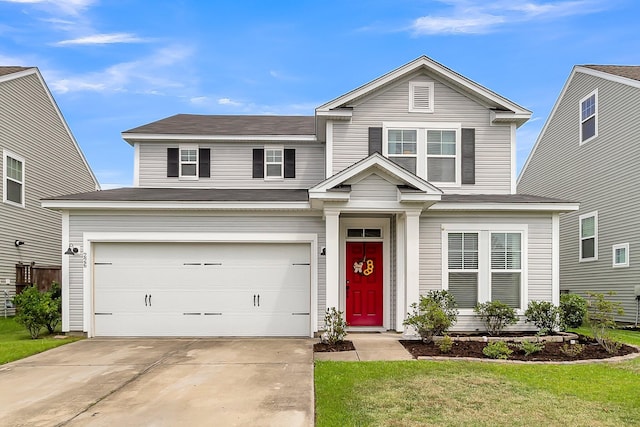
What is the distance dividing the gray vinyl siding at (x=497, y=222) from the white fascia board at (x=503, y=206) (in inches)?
9.5

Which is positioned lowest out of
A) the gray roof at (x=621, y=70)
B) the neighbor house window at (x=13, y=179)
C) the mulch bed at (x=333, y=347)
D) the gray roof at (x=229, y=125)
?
the mulch bed at (x=333, y=347)

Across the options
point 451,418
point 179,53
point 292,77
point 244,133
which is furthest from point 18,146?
point 451,418

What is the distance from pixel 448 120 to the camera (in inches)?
527

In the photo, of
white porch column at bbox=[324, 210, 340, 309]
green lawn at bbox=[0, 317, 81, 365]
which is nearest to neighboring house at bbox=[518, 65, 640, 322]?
white porch column at bbox=[324, 210, 340, 309]

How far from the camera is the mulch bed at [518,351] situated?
9.38 m

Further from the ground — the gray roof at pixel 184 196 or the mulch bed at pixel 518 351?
the gray roof at pixel 184 196

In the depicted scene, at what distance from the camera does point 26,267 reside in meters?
17.1

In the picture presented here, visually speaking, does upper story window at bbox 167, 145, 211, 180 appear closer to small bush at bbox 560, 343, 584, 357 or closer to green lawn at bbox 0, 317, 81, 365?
green lawn at bbox 0, 317, 81, 365

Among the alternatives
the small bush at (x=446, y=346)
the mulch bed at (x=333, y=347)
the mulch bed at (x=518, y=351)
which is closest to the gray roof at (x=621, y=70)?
the mulch bed at (x=518, y=351)

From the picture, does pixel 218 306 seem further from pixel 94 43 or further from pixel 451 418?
pixel 94 43

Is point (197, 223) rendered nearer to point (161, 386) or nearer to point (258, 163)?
point (258, 163)

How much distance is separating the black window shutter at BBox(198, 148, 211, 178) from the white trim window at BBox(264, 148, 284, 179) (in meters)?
1.72

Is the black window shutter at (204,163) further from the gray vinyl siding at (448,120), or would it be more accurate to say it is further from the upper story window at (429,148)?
the upper story window at (429,148)

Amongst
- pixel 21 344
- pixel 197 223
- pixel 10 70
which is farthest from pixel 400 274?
pixel 10 70
